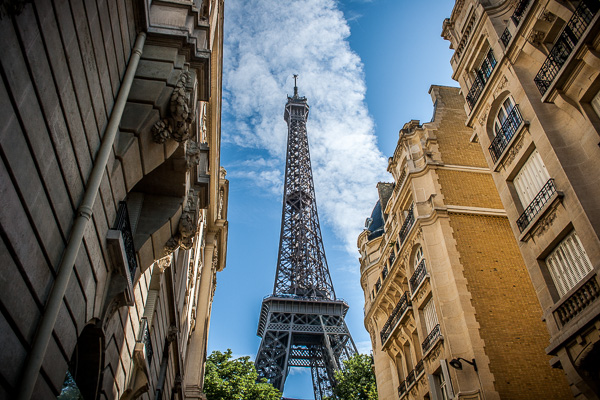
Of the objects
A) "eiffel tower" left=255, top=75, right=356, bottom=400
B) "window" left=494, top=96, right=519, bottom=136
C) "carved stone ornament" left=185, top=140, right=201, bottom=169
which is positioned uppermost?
"eiffel tower" left=255, top=75, right=356, bottom=400

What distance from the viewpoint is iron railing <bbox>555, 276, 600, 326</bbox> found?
35.8ft

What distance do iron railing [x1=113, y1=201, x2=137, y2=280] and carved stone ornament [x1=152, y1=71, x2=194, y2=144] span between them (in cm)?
141

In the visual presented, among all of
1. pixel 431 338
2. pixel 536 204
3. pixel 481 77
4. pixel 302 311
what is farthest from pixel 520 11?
pixel 302 311

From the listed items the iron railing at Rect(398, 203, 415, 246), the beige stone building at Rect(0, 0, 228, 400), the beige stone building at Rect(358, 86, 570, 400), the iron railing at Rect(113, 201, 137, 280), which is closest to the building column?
the beige stone building at Rect(358, 86, 570, 400)

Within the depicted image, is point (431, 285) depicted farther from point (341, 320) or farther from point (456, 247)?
point (341, 320)

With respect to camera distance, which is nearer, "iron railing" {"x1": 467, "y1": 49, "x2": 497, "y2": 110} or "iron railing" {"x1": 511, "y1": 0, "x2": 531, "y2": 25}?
"iron railing" {"x1": 511, "y1": 0, "x2": 531, "y2": 25}

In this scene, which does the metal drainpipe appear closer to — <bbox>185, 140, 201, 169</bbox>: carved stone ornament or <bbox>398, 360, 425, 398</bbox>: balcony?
<bbox>185, 140, 201, 169</bbox>: carved stone ornament

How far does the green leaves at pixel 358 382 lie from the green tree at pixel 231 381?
6.30m

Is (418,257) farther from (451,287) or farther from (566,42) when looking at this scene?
(566,42)

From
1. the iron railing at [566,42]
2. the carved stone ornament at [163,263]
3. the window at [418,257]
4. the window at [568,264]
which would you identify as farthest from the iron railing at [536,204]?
the carved stone ornament at [163,263]

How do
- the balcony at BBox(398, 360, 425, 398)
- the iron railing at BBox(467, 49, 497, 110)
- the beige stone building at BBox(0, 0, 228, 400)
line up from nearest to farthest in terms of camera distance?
the beige stone building at BBox(0, 0, 228, 400), the iron railing at BBox(467, 49, 497, 110), the balcony at BBox(398, 360, 425, 398)

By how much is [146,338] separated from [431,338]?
41.2 feet

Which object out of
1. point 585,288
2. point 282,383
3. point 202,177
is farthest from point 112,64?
point 282,383

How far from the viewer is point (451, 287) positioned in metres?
18.9
